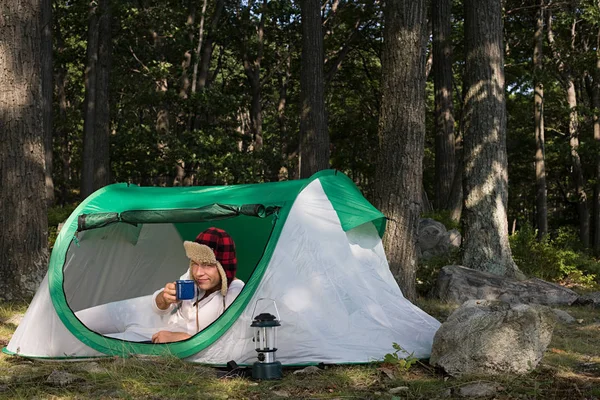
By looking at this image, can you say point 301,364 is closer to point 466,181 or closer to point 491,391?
point 491,391

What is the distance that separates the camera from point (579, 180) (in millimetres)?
20688

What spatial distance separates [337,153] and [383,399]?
797 inches

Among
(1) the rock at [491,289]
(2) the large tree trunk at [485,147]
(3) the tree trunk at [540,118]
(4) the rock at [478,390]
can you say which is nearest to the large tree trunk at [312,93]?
(2) the large tree trunk at [485,147]

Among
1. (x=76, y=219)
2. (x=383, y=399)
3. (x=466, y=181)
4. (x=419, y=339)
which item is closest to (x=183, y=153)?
(x=466, y=181)

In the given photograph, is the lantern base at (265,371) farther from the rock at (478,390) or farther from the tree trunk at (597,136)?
the tree trunk at (597,136)

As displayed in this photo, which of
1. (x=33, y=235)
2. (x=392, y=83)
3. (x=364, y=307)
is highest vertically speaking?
(x=392, y=83)

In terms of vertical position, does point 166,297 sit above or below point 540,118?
below

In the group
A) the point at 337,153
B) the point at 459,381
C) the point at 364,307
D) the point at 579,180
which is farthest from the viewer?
the point at 337,153

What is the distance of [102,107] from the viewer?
1606cm

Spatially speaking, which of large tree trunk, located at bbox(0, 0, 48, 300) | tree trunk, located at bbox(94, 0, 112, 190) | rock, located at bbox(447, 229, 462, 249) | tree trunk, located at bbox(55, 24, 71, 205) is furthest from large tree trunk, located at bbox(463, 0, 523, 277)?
tree trunk, located at bbox(55, 24, 71, 205)

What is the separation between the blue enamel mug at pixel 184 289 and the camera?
5.10 metres

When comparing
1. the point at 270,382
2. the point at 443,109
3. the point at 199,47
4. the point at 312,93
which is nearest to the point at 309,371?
the point at 270,382

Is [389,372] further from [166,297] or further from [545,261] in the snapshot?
[545,261]

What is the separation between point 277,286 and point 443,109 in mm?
11054
